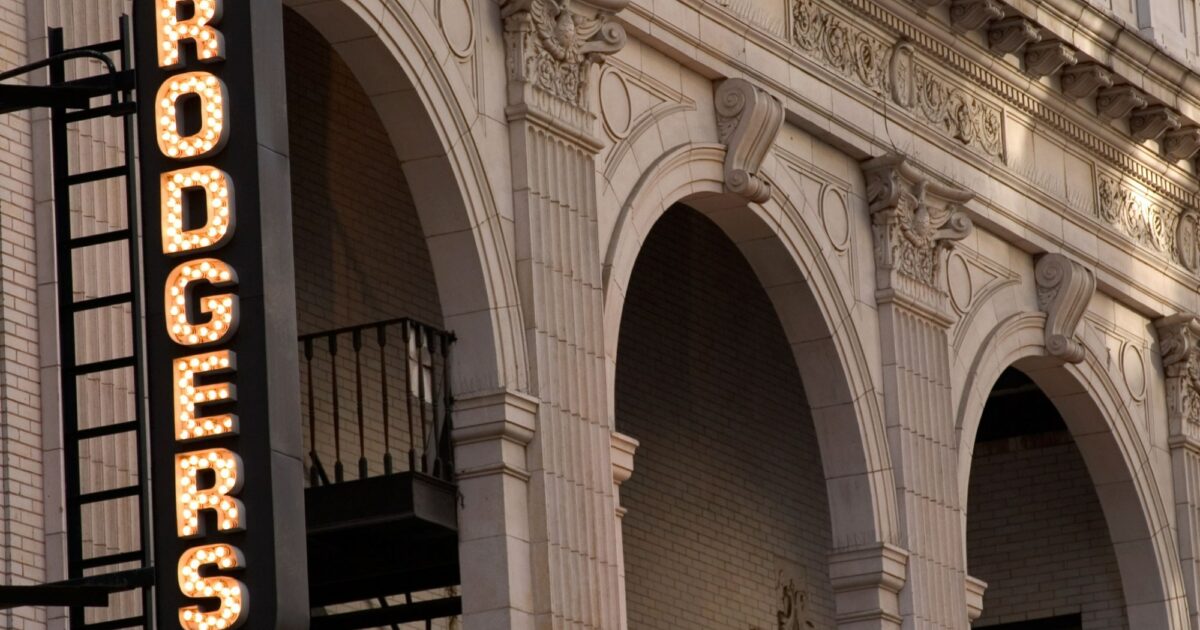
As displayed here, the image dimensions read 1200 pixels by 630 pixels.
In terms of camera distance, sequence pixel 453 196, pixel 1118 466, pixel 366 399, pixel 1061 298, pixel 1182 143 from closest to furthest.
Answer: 1. pixel 453 196
2. pixel 366 399
3. pixel 1061 298
4. pixel 1118 466
5. pixel 1182 143

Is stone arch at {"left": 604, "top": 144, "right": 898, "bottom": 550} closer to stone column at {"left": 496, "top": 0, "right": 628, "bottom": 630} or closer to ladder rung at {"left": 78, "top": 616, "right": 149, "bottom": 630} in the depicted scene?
stone column at {"left": 496, "top": 0, "right": 628, "bottom": 630}

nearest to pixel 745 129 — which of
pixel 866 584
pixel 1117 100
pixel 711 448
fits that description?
pixel 866 584

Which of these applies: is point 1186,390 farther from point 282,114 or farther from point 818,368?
point 282,114

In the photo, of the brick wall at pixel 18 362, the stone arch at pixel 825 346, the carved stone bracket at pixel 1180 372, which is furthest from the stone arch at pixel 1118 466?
the brick wall at pixel 18 362

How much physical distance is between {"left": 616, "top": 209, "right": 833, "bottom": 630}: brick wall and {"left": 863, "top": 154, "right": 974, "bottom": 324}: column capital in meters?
2.60

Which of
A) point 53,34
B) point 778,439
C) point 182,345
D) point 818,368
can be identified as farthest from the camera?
point 778,439

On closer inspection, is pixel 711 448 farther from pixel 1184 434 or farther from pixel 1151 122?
pixel 1151 122

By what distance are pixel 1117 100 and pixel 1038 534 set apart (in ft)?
17.3

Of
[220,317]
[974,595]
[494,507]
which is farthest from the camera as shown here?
[974,595]

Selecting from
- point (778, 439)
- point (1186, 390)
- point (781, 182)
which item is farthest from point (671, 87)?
point (1186, 390)

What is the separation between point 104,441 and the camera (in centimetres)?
1461

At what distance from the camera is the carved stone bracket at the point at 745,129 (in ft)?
69.6

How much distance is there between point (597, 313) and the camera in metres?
19.3

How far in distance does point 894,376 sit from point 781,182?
80.9 inches
